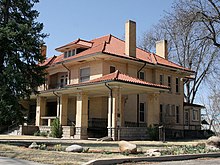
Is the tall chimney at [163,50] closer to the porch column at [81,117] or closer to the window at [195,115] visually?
the window at [195,115]

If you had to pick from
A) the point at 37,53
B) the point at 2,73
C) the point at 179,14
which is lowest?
the point at 2,73

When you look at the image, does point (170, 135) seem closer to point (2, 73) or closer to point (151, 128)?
point (151, 128)

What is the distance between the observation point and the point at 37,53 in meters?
20.6

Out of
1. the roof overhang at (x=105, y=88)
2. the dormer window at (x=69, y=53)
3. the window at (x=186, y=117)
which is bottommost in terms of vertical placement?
the window at (x=186, y=117)

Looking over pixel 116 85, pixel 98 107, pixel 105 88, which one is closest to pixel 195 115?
pixel 98 107

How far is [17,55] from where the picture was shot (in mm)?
20000

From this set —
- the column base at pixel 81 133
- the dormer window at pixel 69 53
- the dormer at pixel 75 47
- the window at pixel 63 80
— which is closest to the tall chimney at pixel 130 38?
the dormer at pixel 75 47

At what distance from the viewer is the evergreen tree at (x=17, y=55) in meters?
18.8

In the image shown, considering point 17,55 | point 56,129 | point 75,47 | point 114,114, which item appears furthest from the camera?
point 75,47

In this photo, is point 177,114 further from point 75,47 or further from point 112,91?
point 75,47

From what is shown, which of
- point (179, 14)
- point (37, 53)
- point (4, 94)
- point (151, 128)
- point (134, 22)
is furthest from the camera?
point (134, 22)

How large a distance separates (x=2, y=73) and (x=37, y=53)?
258 cm

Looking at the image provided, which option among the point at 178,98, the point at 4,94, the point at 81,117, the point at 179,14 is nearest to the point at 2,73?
the point at 4,94

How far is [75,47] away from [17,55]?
12104mm
